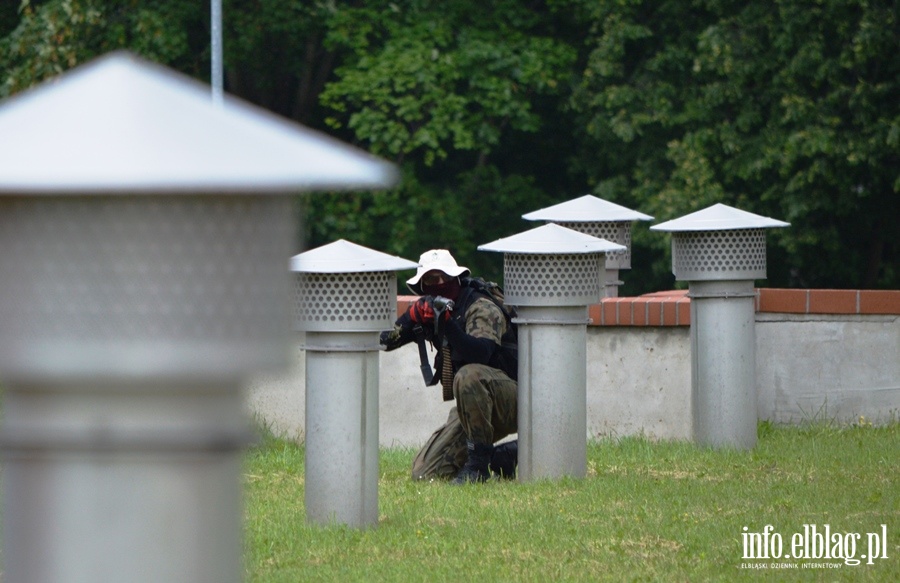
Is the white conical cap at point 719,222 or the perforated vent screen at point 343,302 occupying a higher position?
the white conical cap at point 719,222

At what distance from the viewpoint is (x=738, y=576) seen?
480 cm

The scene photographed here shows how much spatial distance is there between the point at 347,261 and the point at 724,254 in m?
2.80

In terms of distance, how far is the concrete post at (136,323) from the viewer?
3.94 feet

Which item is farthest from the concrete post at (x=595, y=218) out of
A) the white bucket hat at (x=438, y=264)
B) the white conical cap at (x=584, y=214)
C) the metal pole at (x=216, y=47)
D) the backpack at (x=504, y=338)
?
the metal pole at (x=216, y=47)

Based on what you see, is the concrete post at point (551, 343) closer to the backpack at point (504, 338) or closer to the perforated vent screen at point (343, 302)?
the backpack at point (504, 338)

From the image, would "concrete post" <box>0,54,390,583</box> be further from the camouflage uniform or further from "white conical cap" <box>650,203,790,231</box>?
"white conical cap" <box>650,203,790,231</box>

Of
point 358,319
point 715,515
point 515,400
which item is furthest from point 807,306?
point 358,319

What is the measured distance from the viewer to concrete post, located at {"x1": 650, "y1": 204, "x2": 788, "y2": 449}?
770cm

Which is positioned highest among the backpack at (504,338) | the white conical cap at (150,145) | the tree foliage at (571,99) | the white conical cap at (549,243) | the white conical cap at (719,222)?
the tree foliage at (571,99)

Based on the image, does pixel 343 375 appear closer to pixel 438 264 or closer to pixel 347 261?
pixel 347 261

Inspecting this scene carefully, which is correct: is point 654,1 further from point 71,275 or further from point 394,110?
point 71,275

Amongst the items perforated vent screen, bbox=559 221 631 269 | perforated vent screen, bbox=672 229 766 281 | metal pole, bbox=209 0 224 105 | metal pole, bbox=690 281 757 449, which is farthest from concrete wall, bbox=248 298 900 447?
metal pole, bbox=209 0 224 105

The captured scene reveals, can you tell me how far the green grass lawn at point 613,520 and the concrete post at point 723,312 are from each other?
0.70 ft

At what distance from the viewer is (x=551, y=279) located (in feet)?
22.7
